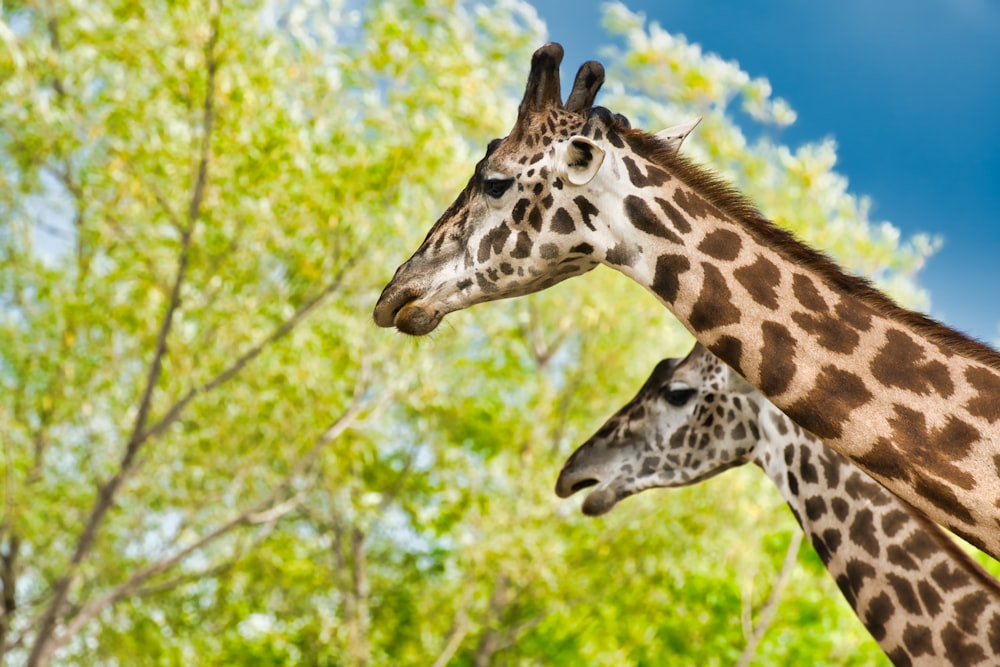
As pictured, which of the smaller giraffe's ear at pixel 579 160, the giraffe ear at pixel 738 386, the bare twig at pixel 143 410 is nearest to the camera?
the smaller giraffe's ear at pixel 579 160

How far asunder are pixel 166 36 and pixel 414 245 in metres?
3.64

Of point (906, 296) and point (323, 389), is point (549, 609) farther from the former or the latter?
point (906, 296)

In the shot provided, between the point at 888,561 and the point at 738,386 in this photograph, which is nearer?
the point at 888,561

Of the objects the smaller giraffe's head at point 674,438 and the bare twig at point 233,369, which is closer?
the smaller giraffe's head at point 674,438

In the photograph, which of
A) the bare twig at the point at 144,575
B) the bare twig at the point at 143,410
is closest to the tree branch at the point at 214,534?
the bare twig at the point at 144,575

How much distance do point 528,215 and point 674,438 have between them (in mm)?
1953

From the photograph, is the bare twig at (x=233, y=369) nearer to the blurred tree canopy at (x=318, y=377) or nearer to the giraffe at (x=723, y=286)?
the blurred tree canopy at (x=318, y=377)

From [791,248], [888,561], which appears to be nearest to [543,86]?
[791,248]

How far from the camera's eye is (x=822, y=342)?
3.22m

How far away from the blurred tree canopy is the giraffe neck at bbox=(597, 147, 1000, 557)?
342cm

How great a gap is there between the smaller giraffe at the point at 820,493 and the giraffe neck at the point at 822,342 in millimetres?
1350

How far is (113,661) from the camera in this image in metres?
16.7

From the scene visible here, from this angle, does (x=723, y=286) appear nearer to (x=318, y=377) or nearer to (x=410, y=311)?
(x=410, y=311)

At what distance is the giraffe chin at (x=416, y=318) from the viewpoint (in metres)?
3.73
